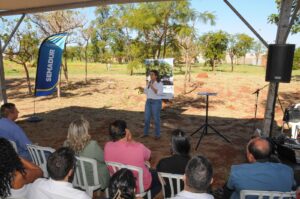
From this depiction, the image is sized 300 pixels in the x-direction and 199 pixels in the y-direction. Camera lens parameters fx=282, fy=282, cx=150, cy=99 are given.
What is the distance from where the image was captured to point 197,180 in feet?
6.90

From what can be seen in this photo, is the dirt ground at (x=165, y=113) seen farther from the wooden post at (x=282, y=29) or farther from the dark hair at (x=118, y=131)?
the dark hair at (x=118, y=131)

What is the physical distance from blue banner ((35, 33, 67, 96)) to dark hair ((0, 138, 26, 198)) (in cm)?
494

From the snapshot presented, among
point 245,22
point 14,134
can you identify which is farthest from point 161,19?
point 14,134

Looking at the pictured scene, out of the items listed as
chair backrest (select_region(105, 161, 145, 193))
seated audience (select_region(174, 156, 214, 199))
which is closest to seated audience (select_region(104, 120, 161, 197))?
chair backrest (select_region(105, 161, 145, 193))

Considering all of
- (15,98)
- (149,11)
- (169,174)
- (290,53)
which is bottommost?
(15,98)

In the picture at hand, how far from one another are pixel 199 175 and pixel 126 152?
4.42 ft

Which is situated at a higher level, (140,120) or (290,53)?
(290,53)

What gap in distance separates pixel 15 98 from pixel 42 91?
28.4 feet

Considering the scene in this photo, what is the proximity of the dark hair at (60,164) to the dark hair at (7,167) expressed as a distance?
43 cm

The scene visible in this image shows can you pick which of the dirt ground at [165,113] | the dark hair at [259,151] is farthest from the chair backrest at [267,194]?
the dirt ground at [165,113]

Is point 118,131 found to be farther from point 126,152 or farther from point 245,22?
point 245,22

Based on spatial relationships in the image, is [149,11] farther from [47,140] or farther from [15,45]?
[47,140]

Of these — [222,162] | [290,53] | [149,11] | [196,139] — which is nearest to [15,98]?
[149,11]

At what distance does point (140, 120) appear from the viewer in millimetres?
9969
